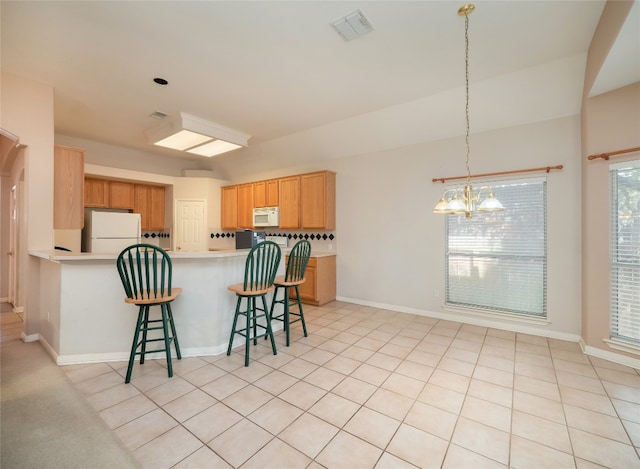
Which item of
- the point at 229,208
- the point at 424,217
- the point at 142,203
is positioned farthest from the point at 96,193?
the point at 424,217

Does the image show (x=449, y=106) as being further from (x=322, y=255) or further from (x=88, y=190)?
(x=88, y=190)

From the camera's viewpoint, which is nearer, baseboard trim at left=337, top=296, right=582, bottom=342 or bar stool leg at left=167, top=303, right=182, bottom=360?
bar stool leg at left=167, top=303, right=182, bottom=360

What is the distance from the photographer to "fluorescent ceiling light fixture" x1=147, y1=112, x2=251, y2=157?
4.10 m

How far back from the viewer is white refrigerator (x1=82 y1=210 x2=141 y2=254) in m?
4.66

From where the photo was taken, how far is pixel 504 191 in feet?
12.1

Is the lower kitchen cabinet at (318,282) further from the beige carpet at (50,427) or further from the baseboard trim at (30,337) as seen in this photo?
the baseboard trim at (30,337)

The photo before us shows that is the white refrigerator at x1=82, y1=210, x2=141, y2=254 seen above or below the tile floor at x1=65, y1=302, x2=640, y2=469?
above

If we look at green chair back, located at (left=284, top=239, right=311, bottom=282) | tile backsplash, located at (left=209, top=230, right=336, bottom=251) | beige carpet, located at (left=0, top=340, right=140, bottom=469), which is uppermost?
tile backsplash, located at (left=209, top=230, right=336, bottom=251)

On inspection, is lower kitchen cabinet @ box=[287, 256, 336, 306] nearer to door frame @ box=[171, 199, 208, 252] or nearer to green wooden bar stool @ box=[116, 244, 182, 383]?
green wooden bar stool @ box=[116, 244, 182, 383]

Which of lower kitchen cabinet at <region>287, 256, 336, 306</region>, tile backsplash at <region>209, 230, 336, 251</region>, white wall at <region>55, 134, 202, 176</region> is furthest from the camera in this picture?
tile backsplash at <region>209, 230, 336, 251</region>

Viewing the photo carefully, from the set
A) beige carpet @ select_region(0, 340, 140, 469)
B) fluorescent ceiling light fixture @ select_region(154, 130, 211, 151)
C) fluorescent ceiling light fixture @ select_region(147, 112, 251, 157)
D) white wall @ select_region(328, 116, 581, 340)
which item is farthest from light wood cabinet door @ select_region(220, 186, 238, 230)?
beige carpet @ select_region(0, 340, 140, 469)

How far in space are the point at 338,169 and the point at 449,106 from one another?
7.04ft

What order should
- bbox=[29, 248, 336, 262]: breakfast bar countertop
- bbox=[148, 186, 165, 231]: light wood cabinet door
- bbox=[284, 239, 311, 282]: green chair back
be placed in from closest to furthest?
1. bbox=[29, 248, 336, 262]: breakfast bar countertop
2. bbox=[284, 239, 311, 282]: green chair back
3. bbox=[148, 186, 165, 231]: light wood cabinet door

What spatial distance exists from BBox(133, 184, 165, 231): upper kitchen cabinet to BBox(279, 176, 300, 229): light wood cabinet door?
10.00ft
